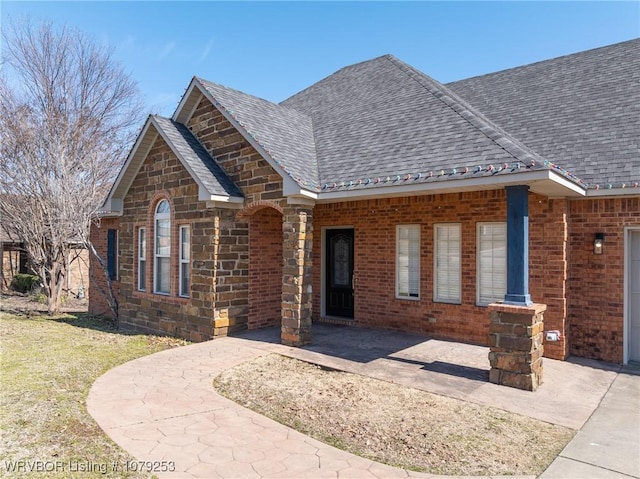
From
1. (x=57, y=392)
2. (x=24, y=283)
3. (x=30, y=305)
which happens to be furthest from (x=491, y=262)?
(x=24, y=283)

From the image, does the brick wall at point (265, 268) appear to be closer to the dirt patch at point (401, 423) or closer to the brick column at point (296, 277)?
the brick column at point (296, 277)

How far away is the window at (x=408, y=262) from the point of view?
9938mm

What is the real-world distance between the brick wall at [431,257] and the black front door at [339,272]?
301 millimetres

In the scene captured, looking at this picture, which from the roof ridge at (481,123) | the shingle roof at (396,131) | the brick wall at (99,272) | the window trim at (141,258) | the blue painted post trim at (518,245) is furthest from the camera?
the brick wall at (99,272)

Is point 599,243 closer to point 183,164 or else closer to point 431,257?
point 431,257

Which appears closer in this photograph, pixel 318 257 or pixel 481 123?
pixel 481 123

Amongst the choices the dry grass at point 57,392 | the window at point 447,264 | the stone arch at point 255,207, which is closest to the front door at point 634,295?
the window at point 447,264

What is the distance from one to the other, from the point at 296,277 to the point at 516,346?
415 centimetres

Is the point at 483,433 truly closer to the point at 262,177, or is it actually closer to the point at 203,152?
the point at 262,177

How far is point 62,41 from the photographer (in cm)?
1933

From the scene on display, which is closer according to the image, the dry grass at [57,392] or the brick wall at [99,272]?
the dry grass at [57,392]

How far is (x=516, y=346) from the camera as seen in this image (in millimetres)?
6328

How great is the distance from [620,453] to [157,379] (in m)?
6.09

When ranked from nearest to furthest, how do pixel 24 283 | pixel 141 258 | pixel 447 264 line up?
pixel 447 264 → pixel 141 258 → pixel 24 283
